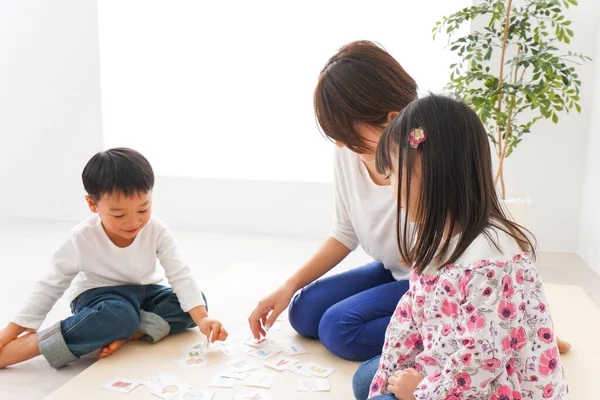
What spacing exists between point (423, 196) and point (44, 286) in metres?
1.46

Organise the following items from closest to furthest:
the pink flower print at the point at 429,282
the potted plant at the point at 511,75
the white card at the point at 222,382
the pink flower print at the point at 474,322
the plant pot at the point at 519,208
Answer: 1. the pink flower print at the point at 474,322
2. the pink flower print at the point at 429,282
3. the white card at the point at 222,382
4. the potted plant at the point at 511,75
5. the plant pot at the point at 519,208

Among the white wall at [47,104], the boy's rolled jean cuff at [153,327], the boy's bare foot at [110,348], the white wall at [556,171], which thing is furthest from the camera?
the white wall at [47,104]

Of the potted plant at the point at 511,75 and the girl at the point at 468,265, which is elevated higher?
the potted plant at the point at 511,75

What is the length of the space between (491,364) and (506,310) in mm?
114

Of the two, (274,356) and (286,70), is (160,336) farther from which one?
(286,70)

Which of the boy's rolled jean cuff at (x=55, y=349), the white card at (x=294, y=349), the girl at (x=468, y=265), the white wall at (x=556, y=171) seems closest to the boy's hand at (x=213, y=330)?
Answer: the white card at (x=294, y=349)

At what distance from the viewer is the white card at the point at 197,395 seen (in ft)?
6.30

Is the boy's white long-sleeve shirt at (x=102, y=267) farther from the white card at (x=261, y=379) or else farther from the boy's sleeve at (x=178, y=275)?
the white card at (x=261, y=379)

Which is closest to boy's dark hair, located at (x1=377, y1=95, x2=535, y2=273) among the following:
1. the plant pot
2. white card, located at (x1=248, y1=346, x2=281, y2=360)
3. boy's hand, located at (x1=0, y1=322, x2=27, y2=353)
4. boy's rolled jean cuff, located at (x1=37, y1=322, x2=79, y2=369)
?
white card, located at (x1=248, y1=346, x2=281, y2=360)

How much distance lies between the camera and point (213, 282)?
121 inches

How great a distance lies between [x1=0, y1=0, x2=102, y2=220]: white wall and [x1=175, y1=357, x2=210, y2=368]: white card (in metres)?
2.91

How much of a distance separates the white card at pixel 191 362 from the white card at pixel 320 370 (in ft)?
1.13

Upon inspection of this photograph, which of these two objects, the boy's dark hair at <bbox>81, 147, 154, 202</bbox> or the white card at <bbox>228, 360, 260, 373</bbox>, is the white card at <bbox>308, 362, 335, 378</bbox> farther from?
the boy's dark hair at <bbox>81, 147, 154, 202</bbox>

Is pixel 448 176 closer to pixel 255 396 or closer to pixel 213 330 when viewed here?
pixel 255 396
